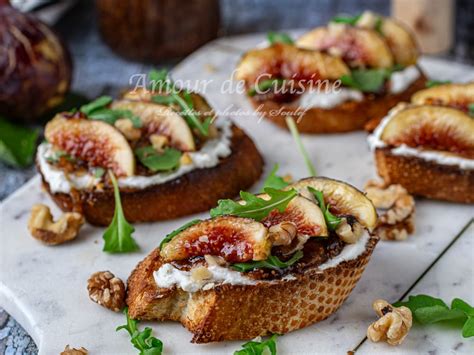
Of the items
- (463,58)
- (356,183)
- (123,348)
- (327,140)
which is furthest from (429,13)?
(123,348)

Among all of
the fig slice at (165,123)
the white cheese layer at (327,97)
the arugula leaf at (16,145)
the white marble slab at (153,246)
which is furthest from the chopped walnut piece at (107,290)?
the white cheese layer at (327,97)

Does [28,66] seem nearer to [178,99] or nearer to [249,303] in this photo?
[178,99]

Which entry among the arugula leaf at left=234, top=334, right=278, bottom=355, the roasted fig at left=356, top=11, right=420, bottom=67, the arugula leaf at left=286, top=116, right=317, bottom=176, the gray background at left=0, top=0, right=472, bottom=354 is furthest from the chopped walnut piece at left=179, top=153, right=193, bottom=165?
the gray background at left=0, top=0, right=472, bottom=354

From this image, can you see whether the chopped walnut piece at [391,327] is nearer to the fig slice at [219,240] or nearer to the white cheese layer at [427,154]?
the fig slice at [219,240]

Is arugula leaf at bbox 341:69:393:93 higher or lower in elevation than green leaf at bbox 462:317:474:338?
higher

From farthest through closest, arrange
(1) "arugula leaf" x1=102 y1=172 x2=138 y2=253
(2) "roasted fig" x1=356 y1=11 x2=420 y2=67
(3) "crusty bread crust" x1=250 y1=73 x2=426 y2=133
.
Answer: (2) "roasted fig" x1=356 y1=11 x2=420 y2=67 → (3) "crusty bread crust" x1=250 y1=73 x2=426 y2=133 → (1) "arugula leaf" x1=102 y1=172 x2=138 y2=253

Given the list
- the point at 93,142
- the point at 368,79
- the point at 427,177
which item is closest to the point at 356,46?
the point at 368,79

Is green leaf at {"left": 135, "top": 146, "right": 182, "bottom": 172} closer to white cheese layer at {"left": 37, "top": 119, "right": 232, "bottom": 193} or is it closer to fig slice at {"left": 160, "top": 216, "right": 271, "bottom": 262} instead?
white cheese layer at {"left": 37, "top": 119, "right": 232, "bottom": 193}

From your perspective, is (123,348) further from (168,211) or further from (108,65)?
(108,65)
